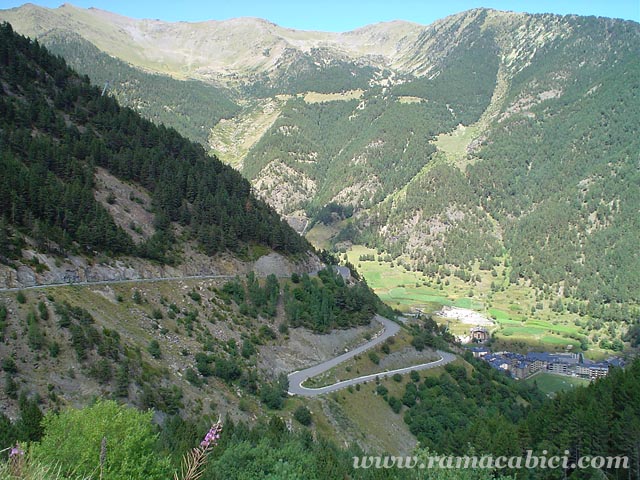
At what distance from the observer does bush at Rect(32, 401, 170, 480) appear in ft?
71.2

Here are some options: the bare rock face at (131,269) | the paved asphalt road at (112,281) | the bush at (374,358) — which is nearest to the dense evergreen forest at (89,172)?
the bare rock face at (131,269)

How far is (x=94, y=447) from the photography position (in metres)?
24.2

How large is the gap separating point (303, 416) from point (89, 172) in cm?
5357

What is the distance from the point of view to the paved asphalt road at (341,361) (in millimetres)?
71319

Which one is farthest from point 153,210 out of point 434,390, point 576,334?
point 576,334

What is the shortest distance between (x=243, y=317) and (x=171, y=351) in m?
18.9

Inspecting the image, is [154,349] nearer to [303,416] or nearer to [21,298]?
[21,298]

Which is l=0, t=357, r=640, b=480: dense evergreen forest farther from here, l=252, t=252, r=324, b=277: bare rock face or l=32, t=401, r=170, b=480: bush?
l=252, t=252, r=324, b=277: bare rock face

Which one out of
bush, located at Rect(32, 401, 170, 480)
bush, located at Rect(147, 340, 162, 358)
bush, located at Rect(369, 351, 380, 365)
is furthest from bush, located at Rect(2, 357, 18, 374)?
bush, located at Rect(369, 351, 380, 365)

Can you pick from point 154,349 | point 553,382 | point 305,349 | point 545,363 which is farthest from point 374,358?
point 545,363

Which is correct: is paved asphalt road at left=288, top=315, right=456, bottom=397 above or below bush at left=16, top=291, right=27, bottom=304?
below

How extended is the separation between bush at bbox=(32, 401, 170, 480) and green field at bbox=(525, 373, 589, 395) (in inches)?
4712

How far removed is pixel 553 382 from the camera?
13162 cm

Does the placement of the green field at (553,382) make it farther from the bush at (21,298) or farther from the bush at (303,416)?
the bush at (21,298)
